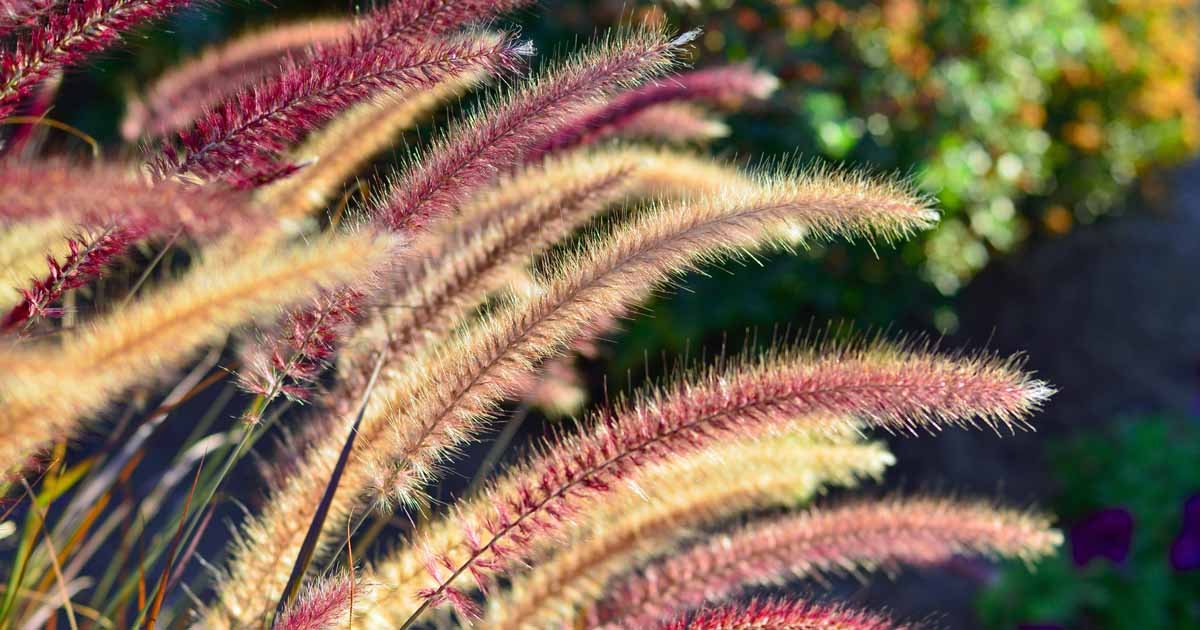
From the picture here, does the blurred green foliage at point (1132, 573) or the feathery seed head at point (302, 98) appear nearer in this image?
the feathery seed head at point (302, 98)

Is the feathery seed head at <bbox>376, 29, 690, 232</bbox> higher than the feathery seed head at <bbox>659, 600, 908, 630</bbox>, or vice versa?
the feathery seed head at <bbox>376, 29, 690, 232</bbox>

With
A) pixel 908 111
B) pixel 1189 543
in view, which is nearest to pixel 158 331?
pixel 1189 543

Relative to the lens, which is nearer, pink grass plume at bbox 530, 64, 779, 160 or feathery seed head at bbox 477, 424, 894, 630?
feathery seed head at bbox 477, 424, 894, 630

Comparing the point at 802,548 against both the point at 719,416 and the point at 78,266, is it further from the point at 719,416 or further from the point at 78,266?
the point at 78,266

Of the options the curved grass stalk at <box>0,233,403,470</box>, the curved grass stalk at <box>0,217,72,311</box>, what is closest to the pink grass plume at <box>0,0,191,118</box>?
the curved grass stalk at <box>0,233,403,470</box>

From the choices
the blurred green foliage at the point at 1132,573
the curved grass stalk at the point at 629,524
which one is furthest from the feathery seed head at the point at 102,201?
the blurred green foliage at the point at 1132,573

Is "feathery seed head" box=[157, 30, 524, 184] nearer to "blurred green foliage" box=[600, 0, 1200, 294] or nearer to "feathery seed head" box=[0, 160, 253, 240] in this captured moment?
"feathery seed head" box=[0, 160, 253, 240]

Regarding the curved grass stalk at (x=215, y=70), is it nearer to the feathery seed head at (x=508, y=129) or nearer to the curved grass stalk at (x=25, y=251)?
the curved grass stalk at (x=25, y=251)
